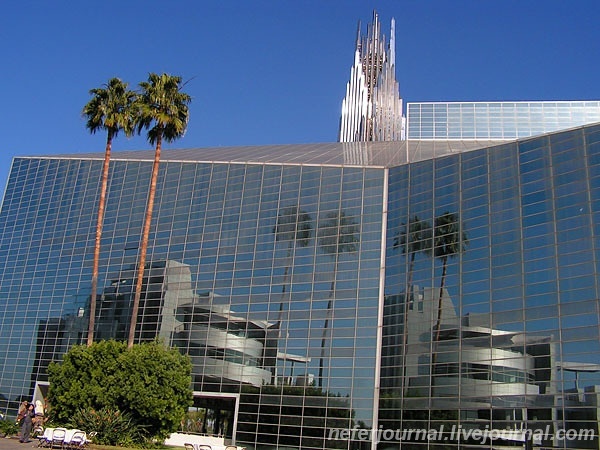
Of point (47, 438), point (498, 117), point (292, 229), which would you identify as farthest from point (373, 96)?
point (47, 438)

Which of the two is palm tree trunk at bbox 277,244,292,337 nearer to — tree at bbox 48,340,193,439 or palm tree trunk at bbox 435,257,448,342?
palm tree trunk at bbox 435,257,448,342

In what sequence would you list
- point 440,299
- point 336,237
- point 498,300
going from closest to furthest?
point 498,300 < point 440,299 < point 336,237

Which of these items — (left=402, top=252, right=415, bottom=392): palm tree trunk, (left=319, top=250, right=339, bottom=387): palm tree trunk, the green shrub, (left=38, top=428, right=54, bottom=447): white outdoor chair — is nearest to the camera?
(left=38, top=428, right=54, bottom=447): white outdoor chair

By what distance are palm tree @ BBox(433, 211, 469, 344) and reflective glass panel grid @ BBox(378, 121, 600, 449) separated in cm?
8

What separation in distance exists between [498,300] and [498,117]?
137ft

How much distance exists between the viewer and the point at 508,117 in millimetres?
75875

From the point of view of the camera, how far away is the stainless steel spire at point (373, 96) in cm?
13888

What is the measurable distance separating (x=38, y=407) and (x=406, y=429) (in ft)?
104

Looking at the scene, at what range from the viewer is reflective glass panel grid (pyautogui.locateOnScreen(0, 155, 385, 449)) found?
4588cm

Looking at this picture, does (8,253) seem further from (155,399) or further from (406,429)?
(406,429)

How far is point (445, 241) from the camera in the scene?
4484 centimetres

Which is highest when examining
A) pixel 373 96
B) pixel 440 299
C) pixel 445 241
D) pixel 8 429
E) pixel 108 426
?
pixel 373 96

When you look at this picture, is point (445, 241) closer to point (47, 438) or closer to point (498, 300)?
point (498, 300)

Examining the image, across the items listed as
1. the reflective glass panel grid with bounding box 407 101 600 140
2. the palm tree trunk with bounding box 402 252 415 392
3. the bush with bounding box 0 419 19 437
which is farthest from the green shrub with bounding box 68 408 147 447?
the reflective glass panel grid with bounding box 407 101 600 140
